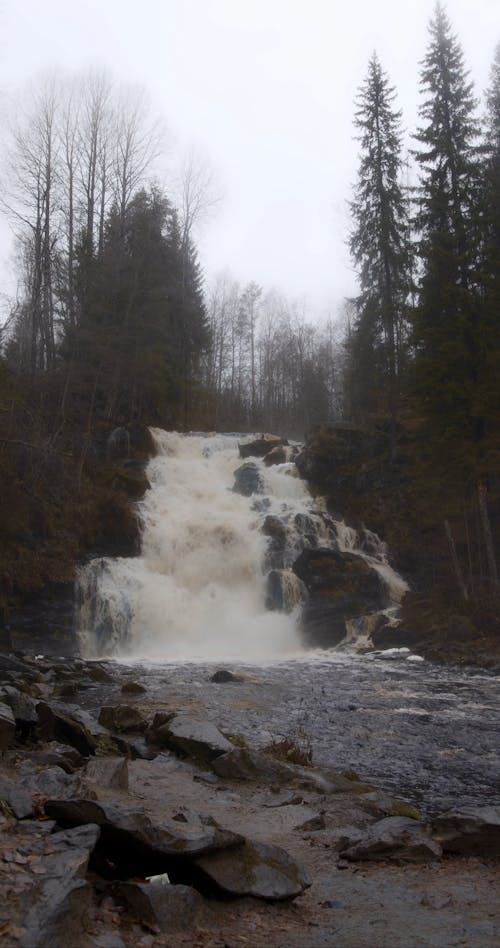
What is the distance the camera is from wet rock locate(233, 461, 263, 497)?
28.2m

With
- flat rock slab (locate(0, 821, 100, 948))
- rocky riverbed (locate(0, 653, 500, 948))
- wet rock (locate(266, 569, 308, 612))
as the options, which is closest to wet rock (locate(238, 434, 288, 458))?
wet rock (locate(266, 569, 308, 612))

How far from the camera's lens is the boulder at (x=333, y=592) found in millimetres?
21766

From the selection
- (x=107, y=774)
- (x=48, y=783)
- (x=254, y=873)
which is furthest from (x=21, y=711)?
(x=254, y=873)

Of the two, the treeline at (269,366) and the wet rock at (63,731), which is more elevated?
the treeline at (269,366)

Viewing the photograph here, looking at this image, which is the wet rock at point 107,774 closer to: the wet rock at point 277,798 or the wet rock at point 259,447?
the wet rock at point 277,798

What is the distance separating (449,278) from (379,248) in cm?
783

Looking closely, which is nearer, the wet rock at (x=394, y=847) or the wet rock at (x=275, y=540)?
the wet rock at (x=394, y=847)

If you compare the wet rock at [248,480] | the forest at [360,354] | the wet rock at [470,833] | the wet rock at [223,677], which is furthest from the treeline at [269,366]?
the wet rock at [470,833]

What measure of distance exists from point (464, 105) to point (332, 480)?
14.5 meters

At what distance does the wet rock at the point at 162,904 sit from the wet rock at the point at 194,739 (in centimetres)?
425

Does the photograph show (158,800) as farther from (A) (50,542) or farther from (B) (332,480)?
(B) (332,480)

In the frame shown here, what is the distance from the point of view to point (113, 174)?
3462cm

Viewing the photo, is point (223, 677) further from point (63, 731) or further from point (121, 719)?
point (63, 731)

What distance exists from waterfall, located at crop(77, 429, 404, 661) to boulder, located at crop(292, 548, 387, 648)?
1.29 ft
